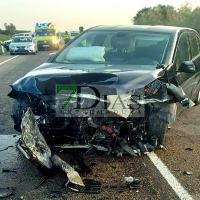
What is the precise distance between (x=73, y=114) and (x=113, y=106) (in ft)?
1.65

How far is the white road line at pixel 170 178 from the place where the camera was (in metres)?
3.29

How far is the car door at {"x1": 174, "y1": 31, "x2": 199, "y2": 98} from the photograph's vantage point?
193 inches

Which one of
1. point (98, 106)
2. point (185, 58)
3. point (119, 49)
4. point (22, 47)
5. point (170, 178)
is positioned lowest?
point (22, 47)

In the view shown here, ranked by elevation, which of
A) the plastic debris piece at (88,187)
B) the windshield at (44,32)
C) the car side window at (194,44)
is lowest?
the windshield at (44,32)

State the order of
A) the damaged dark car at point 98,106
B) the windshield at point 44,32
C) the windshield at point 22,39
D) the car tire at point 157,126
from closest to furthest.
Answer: the damaged dark car at point 98,106 → the car tire at point 157,126 → the windshield at point 22,39 → the windshield at point 44,32

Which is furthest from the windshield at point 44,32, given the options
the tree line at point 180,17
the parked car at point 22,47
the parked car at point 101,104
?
the parked car at point 101,104

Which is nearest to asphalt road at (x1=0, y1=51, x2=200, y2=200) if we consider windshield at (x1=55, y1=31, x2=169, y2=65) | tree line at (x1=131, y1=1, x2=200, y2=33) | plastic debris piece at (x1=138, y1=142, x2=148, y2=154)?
plastic debris piece at (x1=138, y1=142, x2=148, y2=154)

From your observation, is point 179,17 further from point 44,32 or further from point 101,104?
point 101,104

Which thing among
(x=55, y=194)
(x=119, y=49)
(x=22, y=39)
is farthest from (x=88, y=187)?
(x=22, y=39)

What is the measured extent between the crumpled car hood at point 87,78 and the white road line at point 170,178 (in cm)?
101

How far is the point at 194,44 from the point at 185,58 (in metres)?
1.04

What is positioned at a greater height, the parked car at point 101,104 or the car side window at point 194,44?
the car side window at point 194,44

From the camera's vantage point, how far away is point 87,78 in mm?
3914

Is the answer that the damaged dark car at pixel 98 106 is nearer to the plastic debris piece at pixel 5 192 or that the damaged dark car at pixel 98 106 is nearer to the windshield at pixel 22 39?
the plastic debris piece at pixel 5 192
